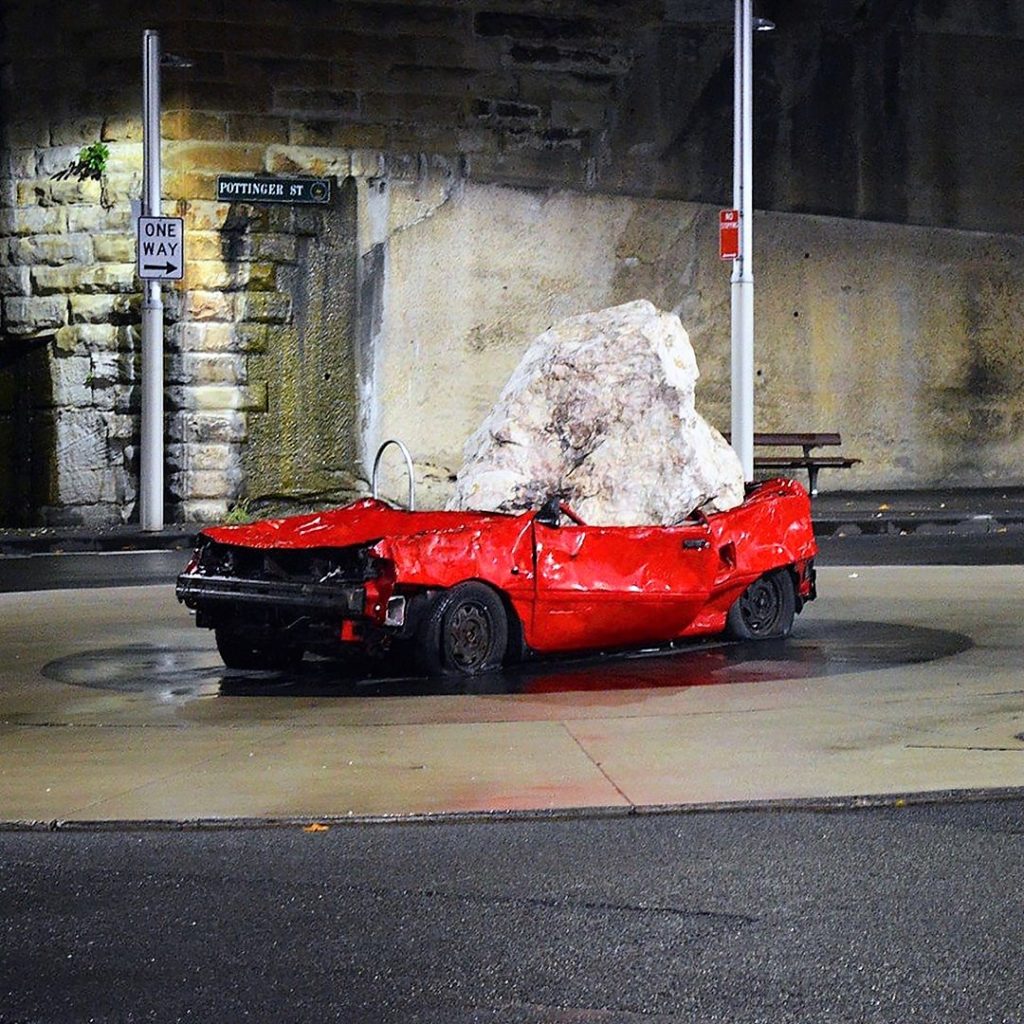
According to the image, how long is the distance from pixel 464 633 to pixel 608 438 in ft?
6.71

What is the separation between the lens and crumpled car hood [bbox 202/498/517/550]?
419 inches

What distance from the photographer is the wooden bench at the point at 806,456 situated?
23953mm

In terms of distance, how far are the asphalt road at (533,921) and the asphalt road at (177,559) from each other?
374 inches

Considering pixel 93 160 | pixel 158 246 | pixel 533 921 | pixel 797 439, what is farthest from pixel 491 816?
pixel 797 439

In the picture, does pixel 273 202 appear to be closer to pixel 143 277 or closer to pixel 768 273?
pixel 143 277

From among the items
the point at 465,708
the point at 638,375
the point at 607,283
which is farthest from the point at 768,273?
the point at 465,708

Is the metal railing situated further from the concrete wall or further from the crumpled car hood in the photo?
the crumpled car hood

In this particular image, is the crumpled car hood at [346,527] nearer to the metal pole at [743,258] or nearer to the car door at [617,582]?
the car door at [617,582]

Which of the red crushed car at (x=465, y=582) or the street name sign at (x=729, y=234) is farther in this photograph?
the street name sign at (x=729, y=234)

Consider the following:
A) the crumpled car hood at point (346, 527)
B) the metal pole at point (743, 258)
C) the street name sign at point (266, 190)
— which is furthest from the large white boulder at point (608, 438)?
the street name sign at point (266, 190)

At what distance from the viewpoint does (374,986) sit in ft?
17.4

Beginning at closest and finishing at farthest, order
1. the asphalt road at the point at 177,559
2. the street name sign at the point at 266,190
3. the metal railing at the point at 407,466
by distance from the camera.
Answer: the metal railing at the point at 407,466 → the asphalt road at the point at 177,559 → the street name sign at the point at 266,190

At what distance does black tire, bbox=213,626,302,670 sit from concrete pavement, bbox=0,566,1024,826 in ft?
0.38

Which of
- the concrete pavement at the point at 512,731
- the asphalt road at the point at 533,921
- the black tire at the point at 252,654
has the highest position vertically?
the black tire at the point at 252,654
